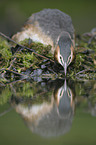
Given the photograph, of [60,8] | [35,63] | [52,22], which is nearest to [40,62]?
[35,63]

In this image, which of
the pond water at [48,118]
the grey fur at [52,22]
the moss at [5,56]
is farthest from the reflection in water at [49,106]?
the grey fur at [52,22]

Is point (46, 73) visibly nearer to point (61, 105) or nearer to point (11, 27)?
point (11, 27)

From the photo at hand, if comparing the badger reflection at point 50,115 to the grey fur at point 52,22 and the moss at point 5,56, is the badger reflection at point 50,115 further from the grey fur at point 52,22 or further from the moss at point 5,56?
the grey fur at point 52,22

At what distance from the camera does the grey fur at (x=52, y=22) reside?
14.3 ft

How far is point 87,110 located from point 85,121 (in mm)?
231

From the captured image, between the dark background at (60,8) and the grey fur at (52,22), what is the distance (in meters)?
0.63

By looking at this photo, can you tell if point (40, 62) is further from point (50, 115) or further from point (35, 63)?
point (50, 115)

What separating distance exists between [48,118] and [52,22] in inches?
128

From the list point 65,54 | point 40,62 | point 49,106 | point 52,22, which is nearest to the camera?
point 49,106

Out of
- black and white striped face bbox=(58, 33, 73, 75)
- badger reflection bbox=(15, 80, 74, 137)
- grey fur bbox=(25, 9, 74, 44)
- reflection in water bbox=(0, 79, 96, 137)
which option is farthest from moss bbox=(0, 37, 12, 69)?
badger reflection bbox=(15, 80, 74, 137)

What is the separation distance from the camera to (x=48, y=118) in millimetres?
1496

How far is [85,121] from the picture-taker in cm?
143

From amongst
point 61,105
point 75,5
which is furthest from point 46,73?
point 75,5

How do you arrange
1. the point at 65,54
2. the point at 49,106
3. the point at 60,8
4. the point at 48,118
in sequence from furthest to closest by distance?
the point at 60,8 → the point at 65,54 → the point at 49,106 → the point at 48,118
